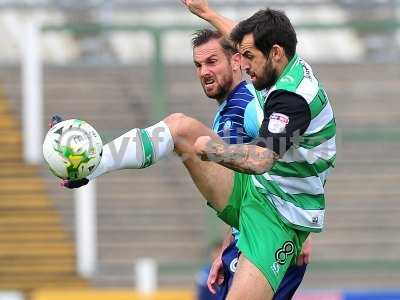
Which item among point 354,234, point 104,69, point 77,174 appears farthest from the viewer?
point 104,69

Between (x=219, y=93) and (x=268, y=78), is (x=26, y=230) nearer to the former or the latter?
(x=219, y=93)

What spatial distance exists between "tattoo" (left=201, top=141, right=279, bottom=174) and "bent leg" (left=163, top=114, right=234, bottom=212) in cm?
22

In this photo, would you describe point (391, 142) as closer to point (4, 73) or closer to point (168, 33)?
point (168, 33)

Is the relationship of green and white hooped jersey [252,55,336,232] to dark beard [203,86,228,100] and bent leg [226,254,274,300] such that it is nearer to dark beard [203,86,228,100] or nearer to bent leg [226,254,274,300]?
bent leg [226,254,274,300]

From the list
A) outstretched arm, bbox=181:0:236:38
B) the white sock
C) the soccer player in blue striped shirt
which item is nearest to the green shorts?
the soccer player in blue striped shirt

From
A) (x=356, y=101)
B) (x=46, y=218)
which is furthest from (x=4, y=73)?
(x=356, y=101)

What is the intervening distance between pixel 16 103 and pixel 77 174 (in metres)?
7.91

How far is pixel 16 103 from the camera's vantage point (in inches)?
549

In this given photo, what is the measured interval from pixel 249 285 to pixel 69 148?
3.82 ft

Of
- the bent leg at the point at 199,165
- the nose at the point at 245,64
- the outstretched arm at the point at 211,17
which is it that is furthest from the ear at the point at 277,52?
the outstretched arm at the point at 211,17

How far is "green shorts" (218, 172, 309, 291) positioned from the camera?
640 cm

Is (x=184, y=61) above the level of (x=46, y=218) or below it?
above

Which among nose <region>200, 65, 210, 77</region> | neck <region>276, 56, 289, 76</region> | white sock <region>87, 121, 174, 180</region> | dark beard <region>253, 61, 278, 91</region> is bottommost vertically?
white sock <region>87, 121, 174, 180</region>

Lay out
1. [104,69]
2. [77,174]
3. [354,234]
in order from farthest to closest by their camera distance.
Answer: [104,69], [354,234], [77,174]
